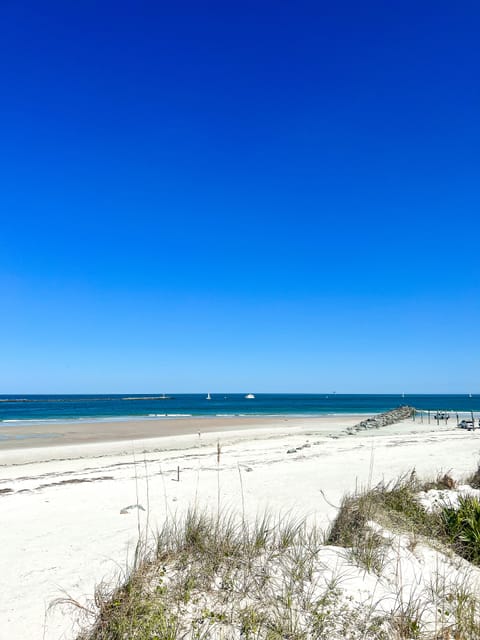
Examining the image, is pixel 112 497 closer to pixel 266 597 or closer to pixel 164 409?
pixel 266 597

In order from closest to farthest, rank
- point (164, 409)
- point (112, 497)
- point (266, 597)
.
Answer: point (266, 597) < point (112, 497) < point (164, 409)

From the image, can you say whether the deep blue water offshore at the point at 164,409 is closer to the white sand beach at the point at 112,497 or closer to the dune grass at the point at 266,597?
the white sand beach at the point at 112,497

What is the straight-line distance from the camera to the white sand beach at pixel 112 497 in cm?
602

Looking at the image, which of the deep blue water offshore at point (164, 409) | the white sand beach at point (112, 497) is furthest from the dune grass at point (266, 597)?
the deep blue water offshore at point (164, 409)

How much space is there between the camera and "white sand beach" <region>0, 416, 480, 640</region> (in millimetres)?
6017

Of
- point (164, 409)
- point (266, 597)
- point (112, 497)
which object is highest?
point (266, 597)

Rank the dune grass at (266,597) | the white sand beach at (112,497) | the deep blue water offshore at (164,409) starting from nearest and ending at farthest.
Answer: the dune grass at (266,597) → the white sand beach at (112,497) → the deep blue water offshore at (164,409)

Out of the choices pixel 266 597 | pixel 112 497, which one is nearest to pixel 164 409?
pixel 112 497

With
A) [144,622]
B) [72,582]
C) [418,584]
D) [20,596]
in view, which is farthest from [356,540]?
[20,596]

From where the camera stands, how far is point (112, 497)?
11844mm

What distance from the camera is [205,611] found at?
4.02 meters

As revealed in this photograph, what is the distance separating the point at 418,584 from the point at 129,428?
41.3 metres

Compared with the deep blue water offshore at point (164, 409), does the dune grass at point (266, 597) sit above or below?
above

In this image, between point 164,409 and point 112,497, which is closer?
point 112,497
